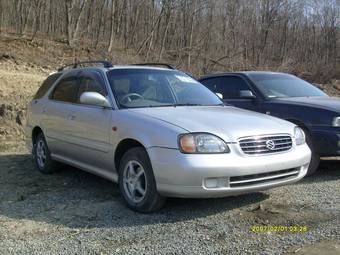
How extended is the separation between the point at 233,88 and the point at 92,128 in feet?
11.7

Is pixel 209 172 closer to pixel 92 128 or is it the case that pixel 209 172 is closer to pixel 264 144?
pixel 264 144

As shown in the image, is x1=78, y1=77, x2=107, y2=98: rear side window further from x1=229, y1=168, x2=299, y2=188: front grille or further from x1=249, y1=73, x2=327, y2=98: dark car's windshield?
x1=249, y1=73, x2=327, y2=98: dark car's windshield

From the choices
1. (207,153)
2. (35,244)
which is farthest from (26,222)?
(207,153)

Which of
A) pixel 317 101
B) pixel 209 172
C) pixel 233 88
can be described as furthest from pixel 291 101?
pixel 209 172

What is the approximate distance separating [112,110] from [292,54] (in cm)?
5239

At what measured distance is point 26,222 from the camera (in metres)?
5.35

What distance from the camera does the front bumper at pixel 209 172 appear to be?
502 cm

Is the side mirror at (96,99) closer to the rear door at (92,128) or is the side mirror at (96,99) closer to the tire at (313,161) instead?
the rear door at (92,128)

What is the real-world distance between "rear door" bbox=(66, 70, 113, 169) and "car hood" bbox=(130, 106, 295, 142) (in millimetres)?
505

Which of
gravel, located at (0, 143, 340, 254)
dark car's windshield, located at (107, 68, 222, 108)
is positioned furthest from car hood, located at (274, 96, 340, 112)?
dark car's windshield, located at (107, 68, 222, 108)

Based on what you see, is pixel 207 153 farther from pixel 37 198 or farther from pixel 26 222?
pixel 37 198

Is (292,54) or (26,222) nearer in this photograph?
(26,222)

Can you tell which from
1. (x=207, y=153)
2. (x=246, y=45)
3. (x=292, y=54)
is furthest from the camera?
Answer: (x=292, y=54)

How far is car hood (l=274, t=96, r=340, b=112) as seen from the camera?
7590 millimetres
